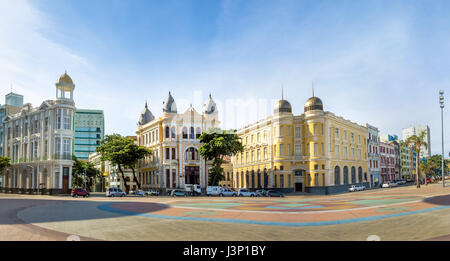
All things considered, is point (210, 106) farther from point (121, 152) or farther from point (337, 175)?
point (337, 175)

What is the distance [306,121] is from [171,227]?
52530 millimetres

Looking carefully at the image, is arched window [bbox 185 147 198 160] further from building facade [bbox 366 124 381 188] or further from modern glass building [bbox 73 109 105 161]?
modern glass building [bbox 73 109 105 161]

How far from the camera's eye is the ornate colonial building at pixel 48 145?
2562 inches

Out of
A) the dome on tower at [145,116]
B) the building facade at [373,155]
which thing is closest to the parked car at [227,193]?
the dome on tower at [145,116]

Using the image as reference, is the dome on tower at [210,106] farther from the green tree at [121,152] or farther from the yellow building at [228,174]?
the green tree at [121,152]

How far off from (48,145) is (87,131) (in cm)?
10404

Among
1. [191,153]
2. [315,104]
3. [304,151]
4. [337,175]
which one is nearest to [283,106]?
[315,104]

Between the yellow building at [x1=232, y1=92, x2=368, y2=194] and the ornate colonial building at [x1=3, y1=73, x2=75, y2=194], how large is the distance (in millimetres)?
36957

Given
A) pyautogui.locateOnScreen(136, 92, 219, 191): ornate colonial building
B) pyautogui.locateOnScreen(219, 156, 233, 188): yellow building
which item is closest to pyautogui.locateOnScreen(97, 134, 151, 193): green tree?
pyautogui.locateOnScreen(136, 92, 219, 191): ornate colonial building

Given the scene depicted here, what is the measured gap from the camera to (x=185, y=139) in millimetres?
Answer: 76750

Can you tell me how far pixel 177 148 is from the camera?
7581 cm
